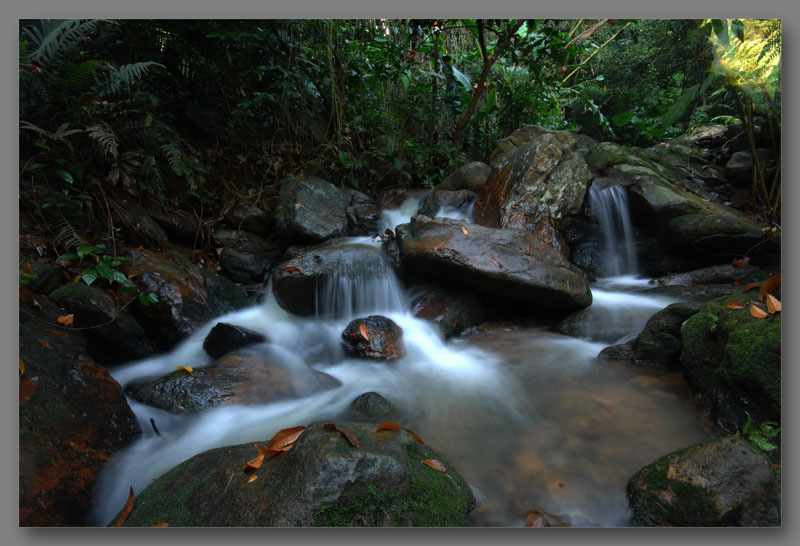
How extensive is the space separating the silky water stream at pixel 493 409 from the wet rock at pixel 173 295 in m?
0.14

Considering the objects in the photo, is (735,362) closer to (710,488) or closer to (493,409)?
→ (710,488)

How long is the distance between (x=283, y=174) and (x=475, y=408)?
421 cm

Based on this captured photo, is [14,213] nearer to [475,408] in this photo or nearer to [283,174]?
[475,408]

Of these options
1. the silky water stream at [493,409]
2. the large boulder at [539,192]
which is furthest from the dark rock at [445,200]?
the silky water stream at [493,409]

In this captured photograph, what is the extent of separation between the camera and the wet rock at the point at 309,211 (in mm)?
4582

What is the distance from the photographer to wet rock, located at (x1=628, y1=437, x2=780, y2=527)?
4.36ft

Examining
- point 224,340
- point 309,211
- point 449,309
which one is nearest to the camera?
point 224,340

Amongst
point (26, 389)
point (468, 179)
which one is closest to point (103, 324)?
point (26, 389)

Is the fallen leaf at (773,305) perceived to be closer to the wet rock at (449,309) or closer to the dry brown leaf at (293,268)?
the wet rock at (449,309)

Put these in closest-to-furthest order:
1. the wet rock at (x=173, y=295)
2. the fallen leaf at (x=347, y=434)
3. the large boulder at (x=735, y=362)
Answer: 1. the fallen leaf at (x=347, y=434)
2. the large boulder at (x=735, y=362)
3. the wet rock at (x=173, y=295)

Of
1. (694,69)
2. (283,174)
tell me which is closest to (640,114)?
(694,69)

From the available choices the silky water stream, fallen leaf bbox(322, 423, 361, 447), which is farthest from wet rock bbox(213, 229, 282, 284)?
fallen leaf bbox(322, 423, 361, 447)

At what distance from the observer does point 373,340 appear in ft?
9.91

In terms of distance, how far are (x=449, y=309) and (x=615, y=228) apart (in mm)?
2496
